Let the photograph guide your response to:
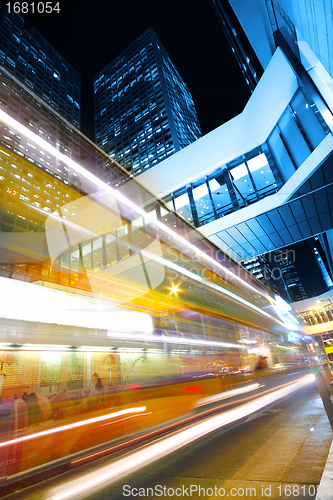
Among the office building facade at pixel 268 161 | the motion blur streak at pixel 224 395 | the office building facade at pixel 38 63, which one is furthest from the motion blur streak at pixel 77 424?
the office building facade at pixel 38 63

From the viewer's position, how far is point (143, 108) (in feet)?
271

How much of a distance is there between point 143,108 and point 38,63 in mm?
38289

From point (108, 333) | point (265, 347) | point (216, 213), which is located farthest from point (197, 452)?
point (265, 347)

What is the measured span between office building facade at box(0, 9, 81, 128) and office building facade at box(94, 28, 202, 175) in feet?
40.7

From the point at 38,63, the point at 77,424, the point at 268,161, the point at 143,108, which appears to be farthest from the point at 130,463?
the point at 38,63

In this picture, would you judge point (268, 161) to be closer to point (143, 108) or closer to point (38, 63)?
point (143, 108)

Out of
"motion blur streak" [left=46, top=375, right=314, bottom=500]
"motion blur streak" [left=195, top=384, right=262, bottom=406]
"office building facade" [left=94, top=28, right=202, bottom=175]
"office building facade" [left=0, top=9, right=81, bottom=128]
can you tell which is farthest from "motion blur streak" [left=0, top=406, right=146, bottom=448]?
"office building facade" [left=0, top=9, right=81, bottom=128]

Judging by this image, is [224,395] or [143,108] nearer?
[224,395]

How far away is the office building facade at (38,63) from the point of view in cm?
7500

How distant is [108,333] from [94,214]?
348 inches

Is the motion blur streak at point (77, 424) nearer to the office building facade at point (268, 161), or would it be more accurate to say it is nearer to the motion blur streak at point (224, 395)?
the motion blur streak at point (224, 395)

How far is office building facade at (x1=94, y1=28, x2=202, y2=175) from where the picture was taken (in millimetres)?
75062

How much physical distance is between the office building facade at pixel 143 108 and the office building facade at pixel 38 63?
12401mm

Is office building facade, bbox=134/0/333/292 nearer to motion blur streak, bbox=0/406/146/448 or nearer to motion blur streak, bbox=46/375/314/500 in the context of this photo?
motion blur streak, bbox=46/375/314/500
